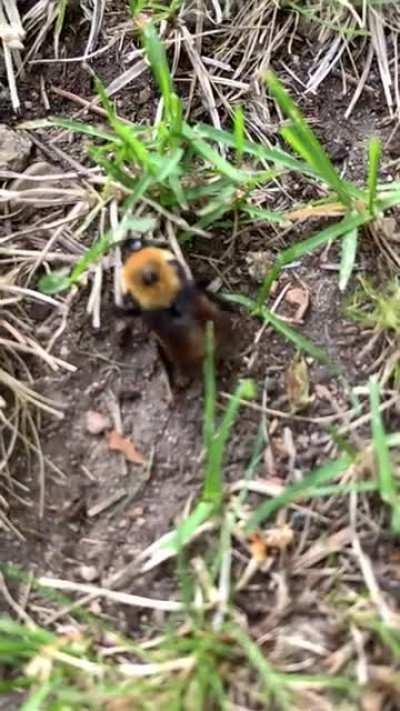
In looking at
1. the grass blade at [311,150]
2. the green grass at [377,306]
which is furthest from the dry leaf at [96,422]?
the grass blade at [311,150]

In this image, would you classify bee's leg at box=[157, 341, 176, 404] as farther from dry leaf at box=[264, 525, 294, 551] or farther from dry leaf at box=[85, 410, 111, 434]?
dry leaf at box=[264, 525, 294, 551]

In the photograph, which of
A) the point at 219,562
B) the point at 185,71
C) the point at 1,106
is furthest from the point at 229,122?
the point at 219,562

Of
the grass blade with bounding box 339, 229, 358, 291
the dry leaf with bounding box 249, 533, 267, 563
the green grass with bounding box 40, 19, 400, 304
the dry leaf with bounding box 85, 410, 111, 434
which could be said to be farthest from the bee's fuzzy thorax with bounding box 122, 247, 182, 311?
the dry leaf with bounding box 249, 533, 267, 563

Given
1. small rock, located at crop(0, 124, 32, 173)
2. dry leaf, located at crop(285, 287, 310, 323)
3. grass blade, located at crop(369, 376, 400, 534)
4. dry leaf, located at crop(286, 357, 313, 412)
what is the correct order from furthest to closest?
small rock, located at crop(0, 124, 32, 173) < dry leaf, located at crop(285, 287, 310, 323) < dry leaf, located at crop(286, 357, 313, 412) < grass blade, located at crop(369, 376, 400, 534)

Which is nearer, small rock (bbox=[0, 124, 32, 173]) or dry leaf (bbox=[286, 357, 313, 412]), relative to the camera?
dry leaf (bbox=[286, 357, 313, 412])

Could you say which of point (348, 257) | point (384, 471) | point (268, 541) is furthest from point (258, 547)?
point (348, 257)

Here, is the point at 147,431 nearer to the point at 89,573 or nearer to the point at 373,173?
the point at 89,573

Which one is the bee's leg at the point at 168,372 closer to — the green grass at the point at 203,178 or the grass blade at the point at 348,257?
the green grass at the point at 203,178

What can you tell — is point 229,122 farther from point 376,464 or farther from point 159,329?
point 376,464
